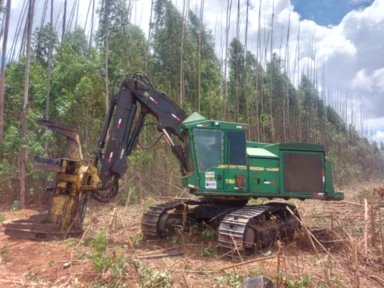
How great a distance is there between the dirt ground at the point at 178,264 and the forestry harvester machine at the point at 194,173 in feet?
1.39

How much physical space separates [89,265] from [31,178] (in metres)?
10.3

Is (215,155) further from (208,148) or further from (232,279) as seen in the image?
(232,279)

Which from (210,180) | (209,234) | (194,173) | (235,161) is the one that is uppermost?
(235,161)

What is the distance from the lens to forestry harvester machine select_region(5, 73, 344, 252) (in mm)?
7375

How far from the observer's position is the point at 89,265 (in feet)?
17.3

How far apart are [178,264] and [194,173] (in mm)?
1983

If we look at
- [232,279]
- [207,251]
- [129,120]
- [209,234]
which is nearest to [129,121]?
[129,120]

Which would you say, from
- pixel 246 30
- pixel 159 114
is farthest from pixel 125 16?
pixel 159 114

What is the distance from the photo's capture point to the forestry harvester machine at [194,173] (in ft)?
24.2

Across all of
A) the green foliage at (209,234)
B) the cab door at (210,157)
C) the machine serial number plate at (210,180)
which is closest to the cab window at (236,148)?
the cab door at (210,157)

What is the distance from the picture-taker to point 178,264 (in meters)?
6.07

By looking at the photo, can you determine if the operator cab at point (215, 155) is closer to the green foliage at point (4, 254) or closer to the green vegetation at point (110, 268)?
the green vegetation at point (110, 268)

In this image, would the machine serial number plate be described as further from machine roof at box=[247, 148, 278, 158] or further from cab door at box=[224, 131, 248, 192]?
machine roof at box=[247, 148, 278, 158]

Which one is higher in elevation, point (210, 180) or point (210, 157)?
point (210, 157)
